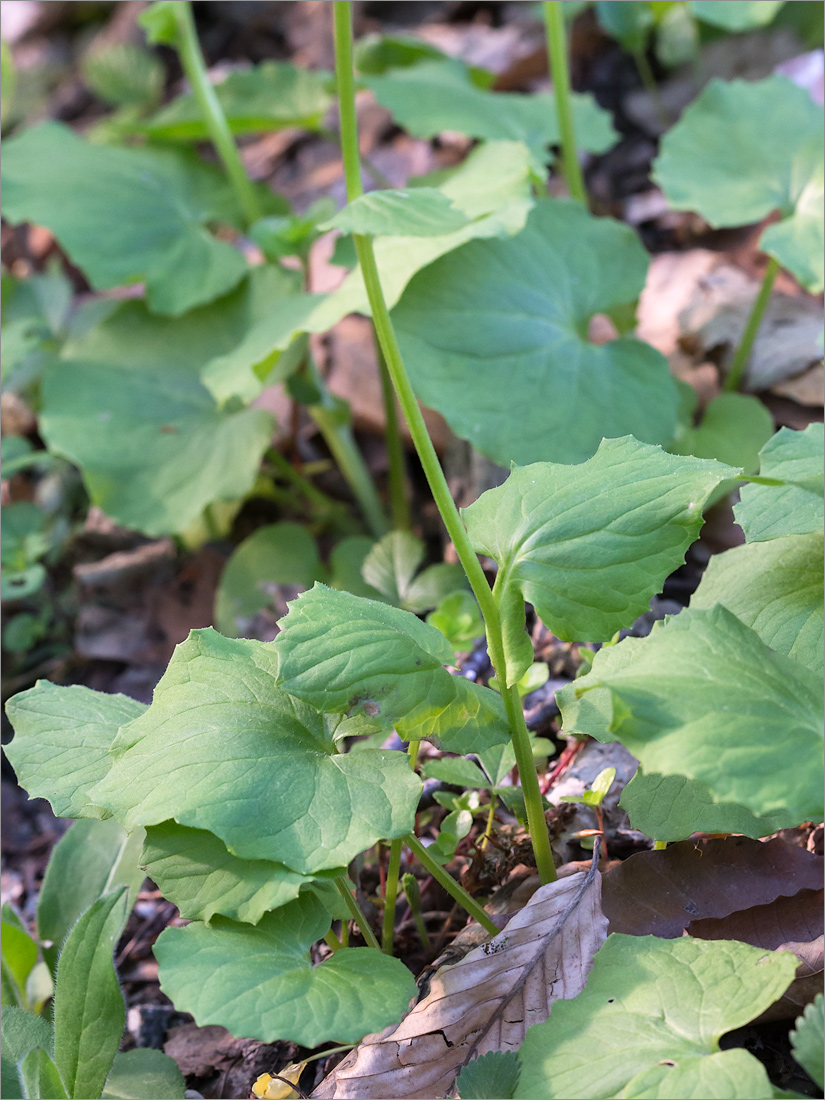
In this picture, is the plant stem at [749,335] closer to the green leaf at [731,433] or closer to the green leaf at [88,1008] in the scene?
the green leaf at [731,433]

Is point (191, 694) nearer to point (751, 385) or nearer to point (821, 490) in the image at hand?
point (821, 490)

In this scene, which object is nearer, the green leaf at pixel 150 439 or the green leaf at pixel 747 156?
the green leaf at pixel 747 156

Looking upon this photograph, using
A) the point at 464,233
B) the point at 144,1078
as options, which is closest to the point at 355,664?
the point at 144,1078

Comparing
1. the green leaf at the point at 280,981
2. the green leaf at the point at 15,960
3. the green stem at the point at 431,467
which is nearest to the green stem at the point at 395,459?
the green stem at the point at 431,467

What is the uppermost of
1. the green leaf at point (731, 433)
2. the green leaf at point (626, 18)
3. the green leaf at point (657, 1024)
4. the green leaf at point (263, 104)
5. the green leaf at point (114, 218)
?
the green leaf at point (626, 18)

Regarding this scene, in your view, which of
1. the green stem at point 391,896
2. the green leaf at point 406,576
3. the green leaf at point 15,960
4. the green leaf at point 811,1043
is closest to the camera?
the green leaf at point 811,1043

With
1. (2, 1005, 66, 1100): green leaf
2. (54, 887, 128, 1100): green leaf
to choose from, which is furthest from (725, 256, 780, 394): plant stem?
(2, 1005, 66, 1100): green leaf

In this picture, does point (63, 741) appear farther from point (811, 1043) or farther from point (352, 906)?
point (811, 1043)
